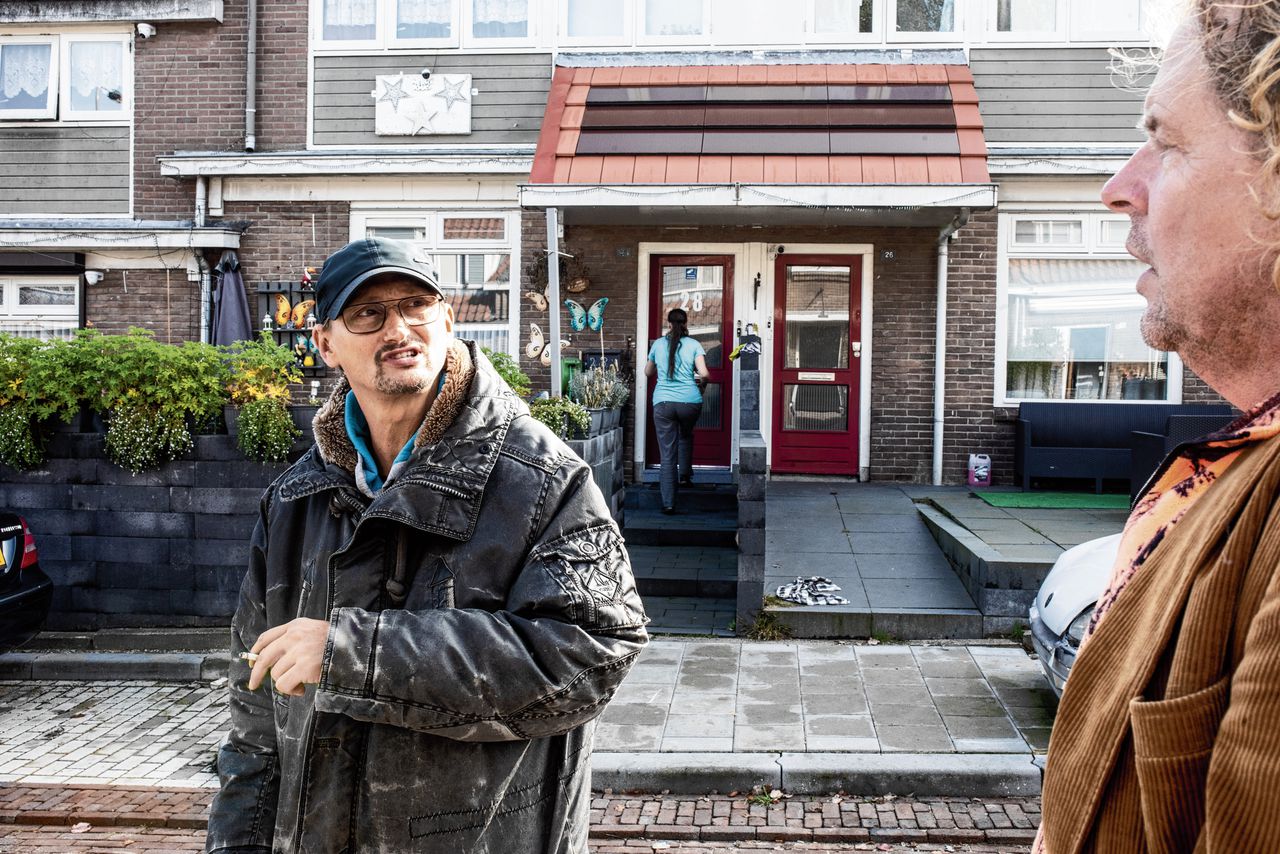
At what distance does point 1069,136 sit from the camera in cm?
1245

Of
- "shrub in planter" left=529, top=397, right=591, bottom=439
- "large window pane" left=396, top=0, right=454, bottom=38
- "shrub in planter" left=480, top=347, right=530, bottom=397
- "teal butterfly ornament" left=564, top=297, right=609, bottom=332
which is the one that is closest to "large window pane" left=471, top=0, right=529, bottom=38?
"large window pane" left=396, top=0, right=454, bottom=38

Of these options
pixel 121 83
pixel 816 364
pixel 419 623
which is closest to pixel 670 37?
pixel 816 364

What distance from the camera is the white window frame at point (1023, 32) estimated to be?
12.5 meters

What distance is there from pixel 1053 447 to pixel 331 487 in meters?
11.2

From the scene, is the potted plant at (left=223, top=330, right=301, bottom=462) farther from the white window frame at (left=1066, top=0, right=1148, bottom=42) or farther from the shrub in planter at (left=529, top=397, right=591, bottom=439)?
the white window frame at (left=1066, top=0, right=1148, bottom=42)

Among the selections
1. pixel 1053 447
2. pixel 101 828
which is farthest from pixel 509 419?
pixel 1053 447

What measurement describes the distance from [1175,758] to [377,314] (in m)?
1.83

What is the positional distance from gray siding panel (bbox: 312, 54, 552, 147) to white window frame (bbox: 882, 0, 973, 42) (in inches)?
161

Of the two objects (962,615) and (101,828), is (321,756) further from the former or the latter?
(962,615)

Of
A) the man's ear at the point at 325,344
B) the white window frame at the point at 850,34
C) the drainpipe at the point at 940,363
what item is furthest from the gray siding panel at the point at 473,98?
the man's ear at the point at 325,344

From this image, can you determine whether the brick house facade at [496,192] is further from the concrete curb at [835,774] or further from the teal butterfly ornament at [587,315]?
the concrete curb at [835,774]

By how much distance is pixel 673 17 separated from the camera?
12992mm

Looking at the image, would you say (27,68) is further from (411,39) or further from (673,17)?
(673,17)

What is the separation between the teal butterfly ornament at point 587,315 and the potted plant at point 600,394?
1996mm
